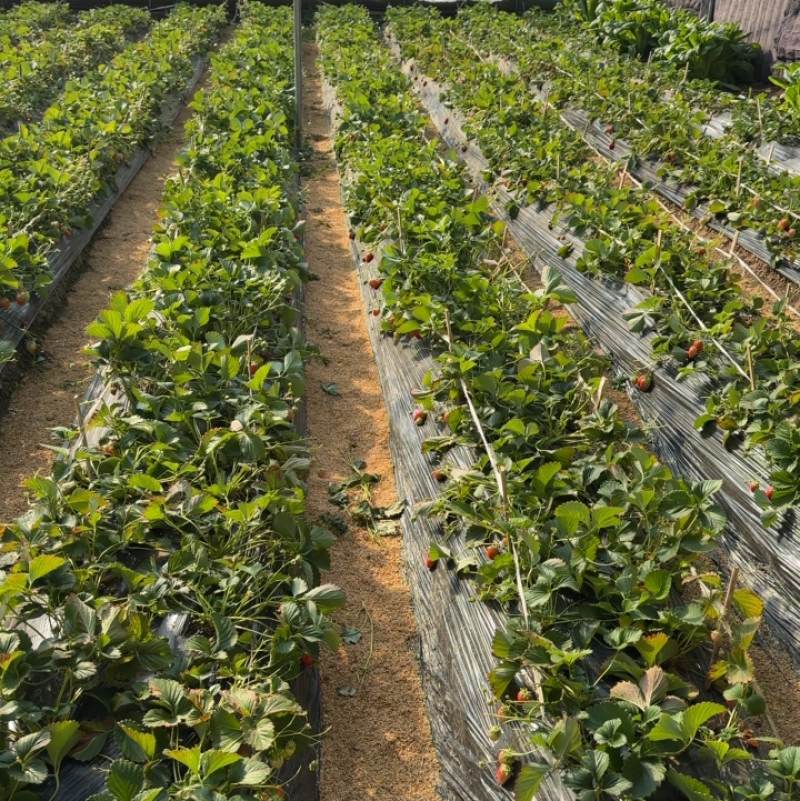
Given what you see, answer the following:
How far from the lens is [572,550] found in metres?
2.68

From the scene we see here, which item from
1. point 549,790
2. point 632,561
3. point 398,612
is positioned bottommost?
point 398,612

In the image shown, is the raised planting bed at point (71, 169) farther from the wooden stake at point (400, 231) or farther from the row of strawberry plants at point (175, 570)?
the wooden stake at point (400, 231)

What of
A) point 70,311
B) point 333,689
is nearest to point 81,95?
point 70,311

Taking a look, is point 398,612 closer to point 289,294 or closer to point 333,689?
point 333,689

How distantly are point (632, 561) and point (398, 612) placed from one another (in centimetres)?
106

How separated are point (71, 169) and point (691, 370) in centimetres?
492

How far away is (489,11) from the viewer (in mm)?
14375

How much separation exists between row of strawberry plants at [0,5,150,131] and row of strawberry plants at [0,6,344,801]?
5.75 meters

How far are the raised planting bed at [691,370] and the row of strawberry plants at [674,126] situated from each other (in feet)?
2.30

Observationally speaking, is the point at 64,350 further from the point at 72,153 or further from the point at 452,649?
the point at 452,649

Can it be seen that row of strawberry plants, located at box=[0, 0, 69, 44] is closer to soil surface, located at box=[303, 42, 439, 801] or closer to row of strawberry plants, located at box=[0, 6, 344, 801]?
soil surface, located at box=[303, 42, 439, 801]

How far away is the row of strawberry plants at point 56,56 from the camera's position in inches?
340

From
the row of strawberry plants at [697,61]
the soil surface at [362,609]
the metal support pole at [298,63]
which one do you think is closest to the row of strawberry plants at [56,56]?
the metal support pole at [298,63]

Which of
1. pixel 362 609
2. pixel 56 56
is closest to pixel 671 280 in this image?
pixel 362 609
